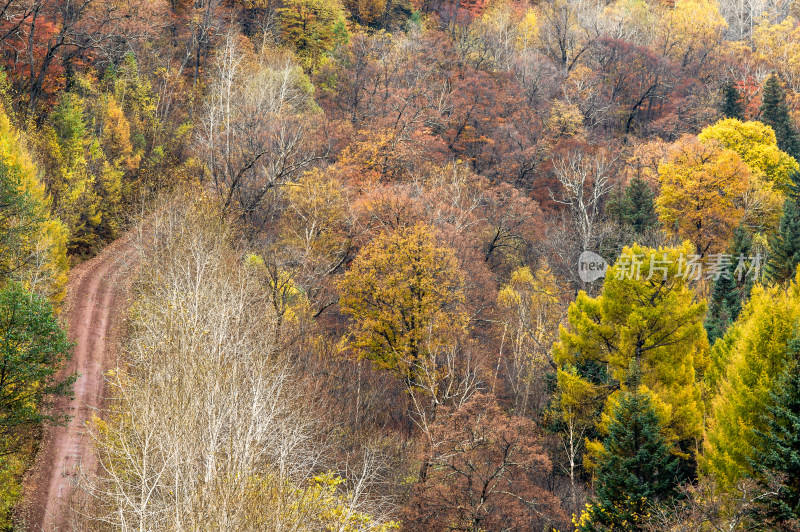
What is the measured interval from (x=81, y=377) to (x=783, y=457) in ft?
80.2

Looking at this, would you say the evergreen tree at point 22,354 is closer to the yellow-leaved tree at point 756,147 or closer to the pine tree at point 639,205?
the pine tree at point 639,205

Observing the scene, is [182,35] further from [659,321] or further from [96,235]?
[659,321]

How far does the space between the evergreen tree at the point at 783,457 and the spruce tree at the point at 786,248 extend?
23.0 metres

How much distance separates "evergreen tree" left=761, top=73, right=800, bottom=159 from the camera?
2028 inches

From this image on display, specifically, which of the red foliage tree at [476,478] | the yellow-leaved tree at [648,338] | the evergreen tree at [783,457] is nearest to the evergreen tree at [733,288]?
the yellow-leaved tree at [648,338]

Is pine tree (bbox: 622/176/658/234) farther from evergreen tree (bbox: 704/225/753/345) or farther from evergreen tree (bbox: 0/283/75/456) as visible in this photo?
evergreen tree (bbox: 0/283/75/456)

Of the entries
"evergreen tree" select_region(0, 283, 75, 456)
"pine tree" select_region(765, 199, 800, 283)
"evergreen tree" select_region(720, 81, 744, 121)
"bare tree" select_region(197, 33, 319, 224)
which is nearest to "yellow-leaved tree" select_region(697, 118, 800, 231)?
"pine tree" select_region(765, 199, 800, 283)

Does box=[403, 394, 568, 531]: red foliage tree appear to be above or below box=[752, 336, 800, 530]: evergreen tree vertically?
below

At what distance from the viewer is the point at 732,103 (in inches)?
2132

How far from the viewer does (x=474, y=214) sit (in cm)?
4069

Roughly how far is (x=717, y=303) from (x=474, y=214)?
14.8 metres

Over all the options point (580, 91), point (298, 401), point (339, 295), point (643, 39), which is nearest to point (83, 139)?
point (339, 295)

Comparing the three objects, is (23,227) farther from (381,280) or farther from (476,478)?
(476,478)

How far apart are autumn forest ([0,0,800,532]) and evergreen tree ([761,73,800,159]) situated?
0.57 feet
